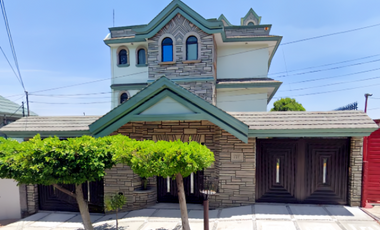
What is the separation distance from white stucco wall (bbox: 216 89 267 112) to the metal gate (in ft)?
32.0

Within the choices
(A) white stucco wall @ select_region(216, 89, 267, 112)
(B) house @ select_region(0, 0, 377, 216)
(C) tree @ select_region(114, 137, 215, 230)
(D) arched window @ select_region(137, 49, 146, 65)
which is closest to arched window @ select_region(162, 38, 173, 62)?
(D) arched window @ select_region(137, 49, 146, 65)

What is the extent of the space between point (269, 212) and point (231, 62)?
10.5 meters

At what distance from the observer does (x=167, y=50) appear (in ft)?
39.9

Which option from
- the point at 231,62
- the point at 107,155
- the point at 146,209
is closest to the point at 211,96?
the point at 231,62

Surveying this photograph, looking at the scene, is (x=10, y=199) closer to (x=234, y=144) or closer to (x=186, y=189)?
(x=186, y=189)

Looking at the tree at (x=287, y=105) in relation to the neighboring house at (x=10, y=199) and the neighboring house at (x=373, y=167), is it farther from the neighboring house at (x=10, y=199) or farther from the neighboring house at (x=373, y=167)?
the neighboring house at (x=10, y=199)

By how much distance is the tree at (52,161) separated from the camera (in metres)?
4.56

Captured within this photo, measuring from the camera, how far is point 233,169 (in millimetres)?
7090

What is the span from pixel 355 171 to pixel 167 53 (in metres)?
10.4

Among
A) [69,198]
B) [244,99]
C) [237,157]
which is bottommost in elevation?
[69,198]

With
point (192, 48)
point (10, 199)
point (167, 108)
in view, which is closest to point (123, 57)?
point (192, 48)

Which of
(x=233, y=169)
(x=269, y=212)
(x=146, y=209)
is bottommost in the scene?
(x=146, y=209)

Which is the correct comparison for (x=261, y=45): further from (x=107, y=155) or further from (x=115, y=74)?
(x=107, y=155)

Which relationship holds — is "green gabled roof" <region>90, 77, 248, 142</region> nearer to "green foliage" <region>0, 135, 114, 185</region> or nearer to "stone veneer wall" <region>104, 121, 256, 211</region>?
"stone veneer wall" <region>104, 121, 256, 211</region>
